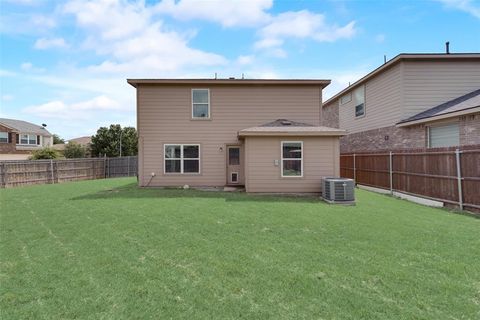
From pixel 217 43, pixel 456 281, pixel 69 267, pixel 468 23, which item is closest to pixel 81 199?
pixel 69 267

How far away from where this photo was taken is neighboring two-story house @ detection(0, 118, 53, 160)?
102 ft

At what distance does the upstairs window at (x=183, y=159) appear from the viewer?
13219mm

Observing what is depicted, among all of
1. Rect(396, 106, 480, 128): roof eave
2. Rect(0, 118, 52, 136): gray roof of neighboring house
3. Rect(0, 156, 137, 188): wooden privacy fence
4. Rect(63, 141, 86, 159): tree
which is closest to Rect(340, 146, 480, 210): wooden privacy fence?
Rect(396, 106, 480, 128): roof eave

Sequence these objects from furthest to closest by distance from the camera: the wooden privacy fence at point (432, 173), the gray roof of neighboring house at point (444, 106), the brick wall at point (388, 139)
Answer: the brick wall at point (388, 139) → the gray roof of neighboring house at point (444, 106) → the wooden privacy fence at point (432, 173)

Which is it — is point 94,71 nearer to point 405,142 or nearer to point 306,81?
point 306,81

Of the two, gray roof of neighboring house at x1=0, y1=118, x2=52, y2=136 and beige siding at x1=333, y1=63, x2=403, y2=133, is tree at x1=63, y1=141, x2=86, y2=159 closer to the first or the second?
gray roof of neighboring house at x1=0, y1=118, x2=52, y2=136

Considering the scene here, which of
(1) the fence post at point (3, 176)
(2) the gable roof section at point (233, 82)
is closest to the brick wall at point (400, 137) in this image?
(2) the gable roof section at point (233, 82)

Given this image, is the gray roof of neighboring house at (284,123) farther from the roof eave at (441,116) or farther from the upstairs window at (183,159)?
the roof eave at (441,116)

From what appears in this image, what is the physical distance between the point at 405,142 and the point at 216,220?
10.3 m

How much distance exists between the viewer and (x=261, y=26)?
1162 cm

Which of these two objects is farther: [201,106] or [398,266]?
[201,106]

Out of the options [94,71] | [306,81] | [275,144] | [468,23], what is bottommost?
[275,144]

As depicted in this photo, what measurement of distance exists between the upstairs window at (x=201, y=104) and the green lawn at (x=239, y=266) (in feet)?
22.3

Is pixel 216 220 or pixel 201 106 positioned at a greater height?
pixel 201 106
